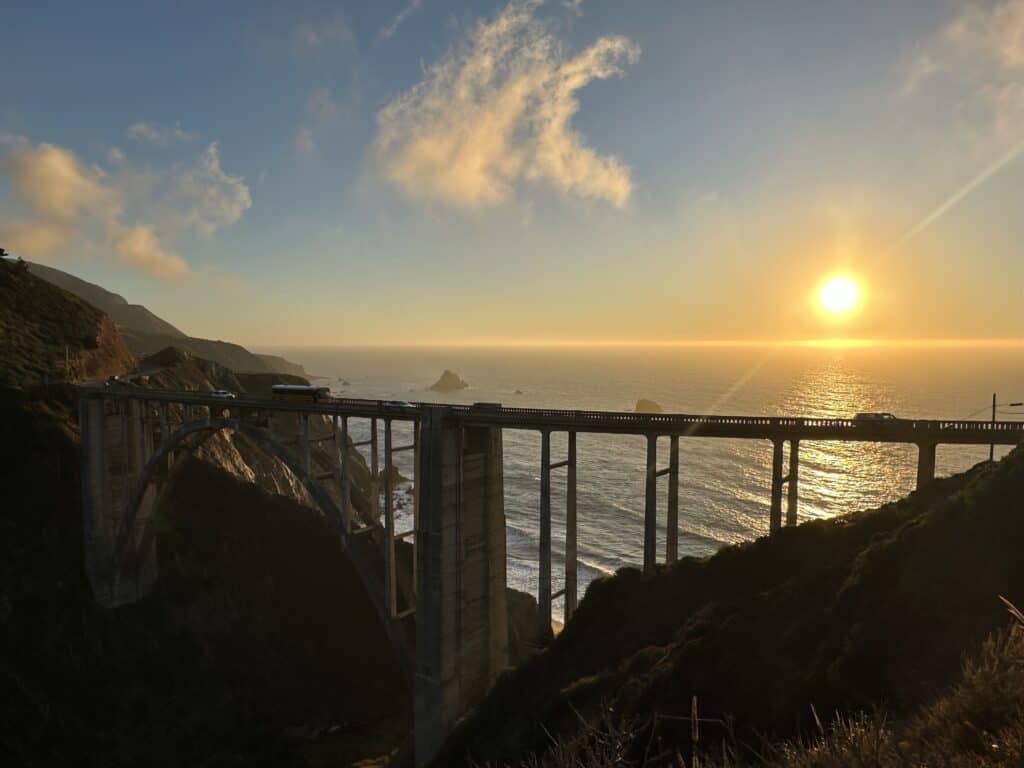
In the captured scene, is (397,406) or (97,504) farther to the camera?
(97,504)

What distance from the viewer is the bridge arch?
29784 mm

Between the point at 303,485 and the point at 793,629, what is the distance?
86.4 feet

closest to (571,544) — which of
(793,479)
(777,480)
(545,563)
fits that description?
(545,563)

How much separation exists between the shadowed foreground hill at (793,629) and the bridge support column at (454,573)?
3140 millimetres

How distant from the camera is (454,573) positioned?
91.2 feet

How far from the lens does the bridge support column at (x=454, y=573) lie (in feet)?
89.0

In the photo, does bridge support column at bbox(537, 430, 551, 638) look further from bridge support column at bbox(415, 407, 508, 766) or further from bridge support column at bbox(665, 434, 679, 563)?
bridge support column at bbox(665, 434, 679, 563)

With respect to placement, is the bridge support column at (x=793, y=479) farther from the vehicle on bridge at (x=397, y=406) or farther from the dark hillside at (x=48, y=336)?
the dark hillside at (x=48, y=336)

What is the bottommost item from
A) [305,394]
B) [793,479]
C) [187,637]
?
[187,637]

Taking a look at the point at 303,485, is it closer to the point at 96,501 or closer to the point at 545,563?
the point at 545,563

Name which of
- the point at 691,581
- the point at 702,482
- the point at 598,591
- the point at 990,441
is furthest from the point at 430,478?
the point at 702,482

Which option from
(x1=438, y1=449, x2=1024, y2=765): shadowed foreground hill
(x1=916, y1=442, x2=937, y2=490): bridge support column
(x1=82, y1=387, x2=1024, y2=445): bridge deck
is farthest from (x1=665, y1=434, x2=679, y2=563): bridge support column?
(x1=916, y1=442, x2=937, y2=490): bridge support column

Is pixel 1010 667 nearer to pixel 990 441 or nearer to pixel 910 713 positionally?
pixel 910 713

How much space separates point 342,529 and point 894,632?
989 inches
